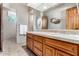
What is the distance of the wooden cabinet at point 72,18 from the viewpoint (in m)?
1.75

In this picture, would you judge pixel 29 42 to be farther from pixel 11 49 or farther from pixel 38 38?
pixel 11 49

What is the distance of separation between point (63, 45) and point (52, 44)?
207 mm

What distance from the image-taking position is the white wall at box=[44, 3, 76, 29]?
1821mm

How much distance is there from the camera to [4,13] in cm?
185

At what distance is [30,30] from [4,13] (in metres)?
0.45

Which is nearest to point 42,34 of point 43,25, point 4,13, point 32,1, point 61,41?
point 43,25

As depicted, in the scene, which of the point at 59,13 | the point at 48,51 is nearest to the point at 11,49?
the point at 48,51

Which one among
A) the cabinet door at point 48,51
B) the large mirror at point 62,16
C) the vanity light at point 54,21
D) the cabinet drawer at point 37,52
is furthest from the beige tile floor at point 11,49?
the vanity light at point 54,21

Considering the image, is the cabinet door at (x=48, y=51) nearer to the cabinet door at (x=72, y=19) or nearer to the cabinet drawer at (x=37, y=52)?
the cabinet drawer at (x=37, y=52)

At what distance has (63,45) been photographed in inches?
63.1

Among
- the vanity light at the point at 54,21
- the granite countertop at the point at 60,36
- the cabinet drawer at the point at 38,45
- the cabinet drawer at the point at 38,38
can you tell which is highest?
the vanity light at the point at 54,21

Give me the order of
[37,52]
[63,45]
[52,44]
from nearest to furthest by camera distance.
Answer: [63,45] → [52,44] → [37,52]

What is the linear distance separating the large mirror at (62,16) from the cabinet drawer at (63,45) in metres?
0.22

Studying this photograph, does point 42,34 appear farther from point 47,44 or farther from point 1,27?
point 1,27
